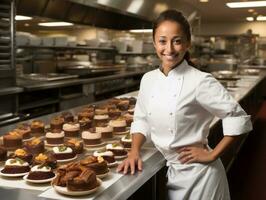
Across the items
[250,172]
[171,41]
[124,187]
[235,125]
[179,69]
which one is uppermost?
[171,41]

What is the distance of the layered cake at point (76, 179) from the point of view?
1.32 m

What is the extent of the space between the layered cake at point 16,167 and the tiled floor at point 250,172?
99.9 inches

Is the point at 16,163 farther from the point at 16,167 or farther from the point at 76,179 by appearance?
the point at 76,179

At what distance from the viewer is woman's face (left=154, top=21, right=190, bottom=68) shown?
163cm

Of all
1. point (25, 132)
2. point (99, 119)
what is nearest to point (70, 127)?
point (25, 132)

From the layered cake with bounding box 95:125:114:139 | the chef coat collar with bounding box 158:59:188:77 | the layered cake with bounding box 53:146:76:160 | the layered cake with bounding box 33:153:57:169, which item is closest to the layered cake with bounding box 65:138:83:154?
the layered cake with bounding box 53:146:76:160

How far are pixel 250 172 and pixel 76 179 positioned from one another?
3.43 metres

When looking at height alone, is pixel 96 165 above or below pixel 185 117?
below

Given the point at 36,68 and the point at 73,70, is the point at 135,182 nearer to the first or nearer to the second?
the point at 36,68

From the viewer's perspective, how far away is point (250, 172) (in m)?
4.34

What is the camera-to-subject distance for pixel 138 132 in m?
1.88

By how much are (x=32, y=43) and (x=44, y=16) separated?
0.45 metres

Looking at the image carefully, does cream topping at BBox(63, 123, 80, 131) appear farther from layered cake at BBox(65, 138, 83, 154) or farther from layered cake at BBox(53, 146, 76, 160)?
layered cake at BBox(53, 146, 76, 160)

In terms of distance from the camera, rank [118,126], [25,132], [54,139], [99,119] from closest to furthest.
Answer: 1. [54,139]
2. [25,132]
3. [118,126]
4. [99,119]
